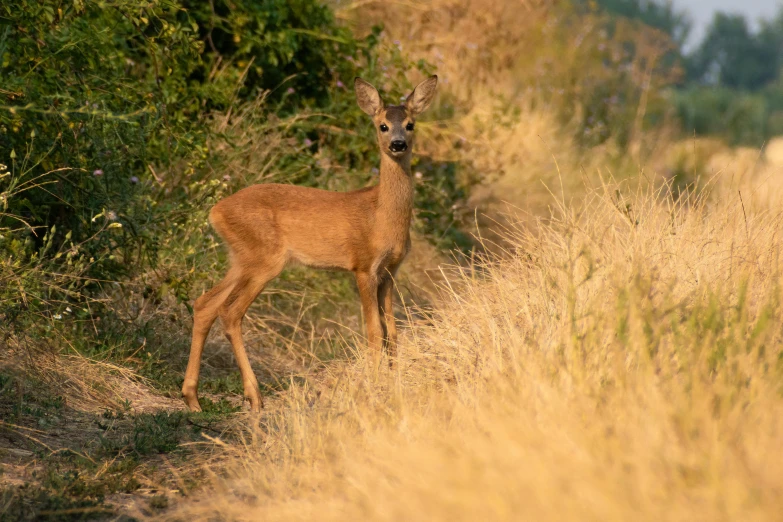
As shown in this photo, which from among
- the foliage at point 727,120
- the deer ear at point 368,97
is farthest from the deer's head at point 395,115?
the foliage at point 727,120

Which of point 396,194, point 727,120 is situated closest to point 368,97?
point 396,194

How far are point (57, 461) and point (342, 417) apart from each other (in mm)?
1427

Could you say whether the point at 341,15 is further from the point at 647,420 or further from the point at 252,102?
the point at 647,420

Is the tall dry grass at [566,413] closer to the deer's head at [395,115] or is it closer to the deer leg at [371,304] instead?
the deer leg at [371,304]

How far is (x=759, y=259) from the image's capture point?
253 inches

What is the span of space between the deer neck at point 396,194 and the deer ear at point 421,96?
570 mm

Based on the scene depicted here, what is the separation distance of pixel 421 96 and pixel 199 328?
8.02ft

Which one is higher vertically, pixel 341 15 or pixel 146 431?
pixel 341 15

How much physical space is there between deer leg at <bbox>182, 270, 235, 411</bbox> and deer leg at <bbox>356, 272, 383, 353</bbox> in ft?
2.89

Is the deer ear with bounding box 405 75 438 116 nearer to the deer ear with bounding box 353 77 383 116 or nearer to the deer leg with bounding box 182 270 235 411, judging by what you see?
the deer ear with bounding box 353 77 383 116

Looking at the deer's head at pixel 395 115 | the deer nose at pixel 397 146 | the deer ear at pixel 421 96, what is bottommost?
the deer nose at pixel 397 146

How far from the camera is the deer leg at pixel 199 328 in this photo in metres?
6.51

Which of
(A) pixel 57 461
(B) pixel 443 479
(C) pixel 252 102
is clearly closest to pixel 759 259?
(B) pixel 443 479

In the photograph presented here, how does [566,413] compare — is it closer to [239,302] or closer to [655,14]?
[239,302]
